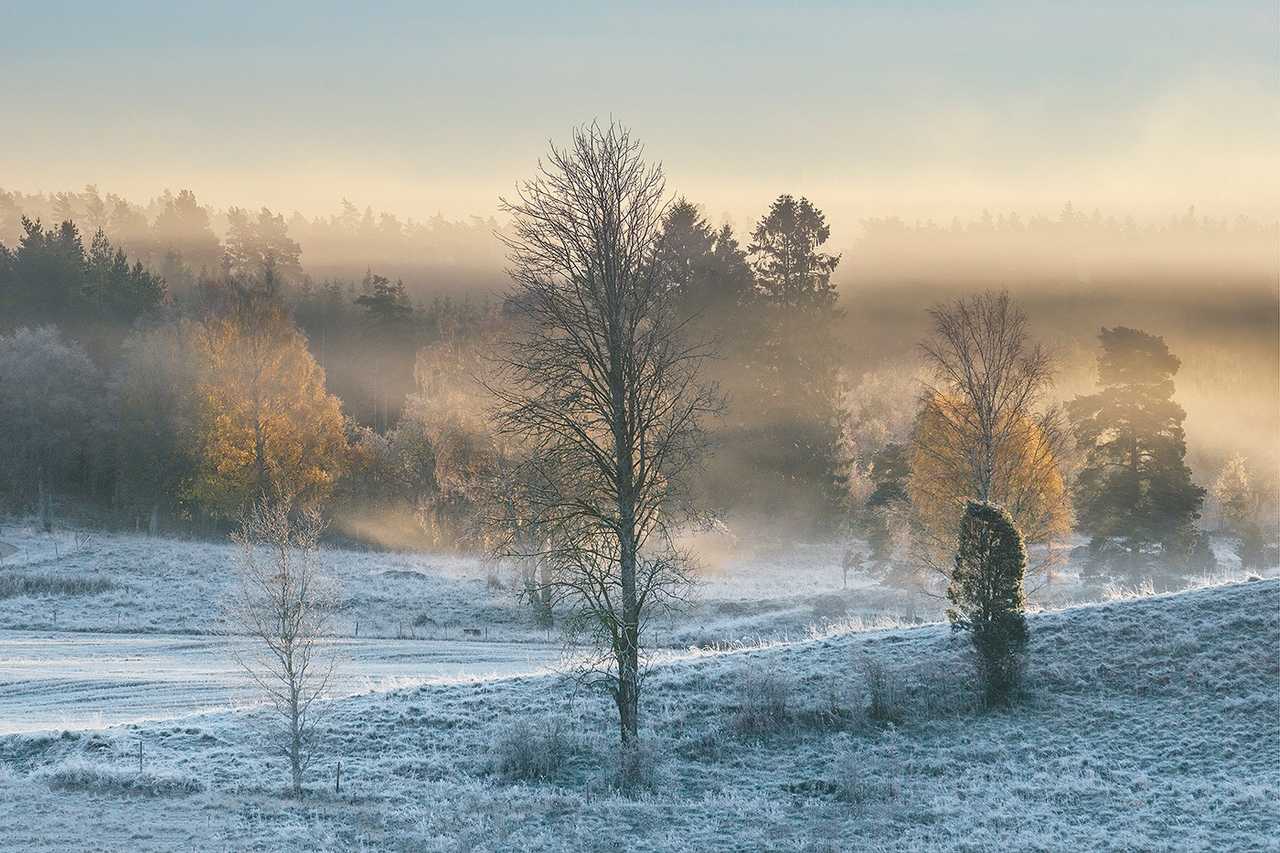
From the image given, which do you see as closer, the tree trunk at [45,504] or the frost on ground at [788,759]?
the frost on ground at [788,759]

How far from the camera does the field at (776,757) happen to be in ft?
57.4

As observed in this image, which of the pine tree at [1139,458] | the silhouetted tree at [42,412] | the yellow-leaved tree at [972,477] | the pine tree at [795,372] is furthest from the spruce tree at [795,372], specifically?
the silhouetted tree at [42,412]

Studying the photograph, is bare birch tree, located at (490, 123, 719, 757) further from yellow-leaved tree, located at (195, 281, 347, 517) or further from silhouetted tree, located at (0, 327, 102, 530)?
silhouetted tree, located at (0, 327, 102, 530)

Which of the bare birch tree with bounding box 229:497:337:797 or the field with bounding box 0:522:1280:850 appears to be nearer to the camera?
the field with bounding box 0:522:1280:850

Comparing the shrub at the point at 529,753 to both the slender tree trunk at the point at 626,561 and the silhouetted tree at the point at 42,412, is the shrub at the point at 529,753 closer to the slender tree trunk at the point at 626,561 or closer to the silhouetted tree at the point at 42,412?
the slender tree trunk at the point at 626,561

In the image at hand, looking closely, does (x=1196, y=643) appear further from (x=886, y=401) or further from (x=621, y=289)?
(x=886, y=401)

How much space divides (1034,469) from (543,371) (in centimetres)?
2312

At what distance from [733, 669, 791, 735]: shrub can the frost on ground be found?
0.05 m

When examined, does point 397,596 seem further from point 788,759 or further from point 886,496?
point 788,759

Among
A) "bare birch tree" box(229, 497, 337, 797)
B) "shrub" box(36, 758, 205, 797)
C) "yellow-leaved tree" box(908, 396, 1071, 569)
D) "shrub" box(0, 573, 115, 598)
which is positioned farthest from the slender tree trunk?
"shrub" box(0, 573, 115, 598)

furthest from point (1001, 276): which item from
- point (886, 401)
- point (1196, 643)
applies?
point (1196, 643)

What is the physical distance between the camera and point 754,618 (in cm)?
4247

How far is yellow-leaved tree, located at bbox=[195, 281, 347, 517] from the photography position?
185 feet

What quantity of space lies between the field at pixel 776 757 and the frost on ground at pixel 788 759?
0.05 meters
